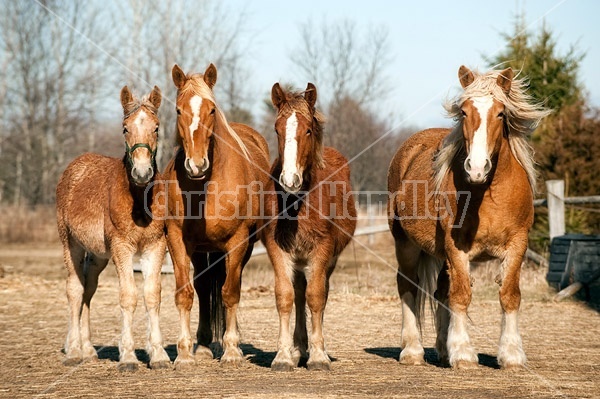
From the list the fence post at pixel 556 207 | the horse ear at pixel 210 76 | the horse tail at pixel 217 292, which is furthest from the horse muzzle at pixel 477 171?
the fence post at pixel 556 207

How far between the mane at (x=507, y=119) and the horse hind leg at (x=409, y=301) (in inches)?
40.5

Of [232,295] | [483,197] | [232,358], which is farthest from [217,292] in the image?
[483,197]

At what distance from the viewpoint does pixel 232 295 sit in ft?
23.8

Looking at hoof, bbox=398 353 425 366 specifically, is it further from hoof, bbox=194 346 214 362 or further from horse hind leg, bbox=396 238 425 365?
hoof, bbox=194 346 214 362

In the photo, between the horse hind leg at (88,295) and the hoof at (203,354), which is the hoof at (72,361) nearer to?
the horse hind leg at (88,295)

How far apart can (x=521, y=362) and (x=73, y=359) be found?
13.1ft

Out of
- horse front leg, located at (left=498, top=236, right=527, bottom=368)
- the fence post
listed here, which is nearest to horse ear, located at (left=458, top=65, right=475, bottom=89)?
horse front leg, located at (left=498, top=236, right=527, bottom=368)

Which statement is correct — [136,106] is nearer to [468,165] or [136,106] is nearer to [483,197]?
[468,165]

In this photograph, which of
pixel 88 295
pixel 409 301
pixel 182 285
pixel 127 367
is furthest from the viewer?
pixel 88 295

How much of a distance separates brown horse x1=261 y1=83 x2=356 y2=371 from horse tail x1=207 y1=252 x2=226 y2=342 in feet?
3.51

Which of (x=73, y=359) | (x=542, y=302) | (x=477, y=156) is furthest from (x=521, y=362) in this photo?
(x=542, y=302)

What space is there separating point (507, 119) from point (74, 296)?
14.6 ft

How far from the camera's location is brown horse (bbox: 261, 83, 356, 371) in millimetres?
6566

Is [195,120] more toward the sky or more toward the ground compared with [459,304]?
more toward the sky
